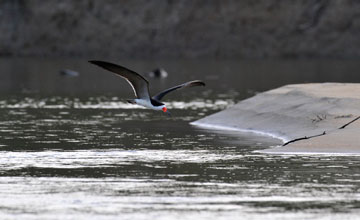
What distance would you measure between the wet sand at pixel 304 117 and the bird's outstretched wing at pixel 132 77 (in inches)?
103

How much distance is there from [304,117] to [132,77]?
6366 millimetres

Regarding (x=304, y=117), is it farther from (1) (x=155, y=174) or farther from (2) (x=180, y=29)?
(2) (x=180, y=29)

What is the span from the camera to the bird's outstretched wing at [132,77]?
1897 centimetres

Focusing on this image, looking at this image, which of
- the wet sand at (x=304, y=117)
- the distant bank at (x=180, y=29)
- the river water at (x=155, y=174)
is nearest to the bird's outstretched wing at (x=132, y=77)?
the river water at (x=155, y=174)

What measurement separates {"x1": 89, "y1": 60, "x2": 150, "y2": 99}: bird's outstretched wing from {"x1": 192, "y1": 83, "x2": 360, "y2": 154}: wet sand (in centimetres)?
261

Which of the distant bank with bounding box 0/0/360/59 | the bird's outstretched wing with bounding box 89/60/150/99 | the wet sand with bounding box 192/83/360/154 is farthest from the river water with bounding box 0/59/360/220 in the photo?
the distant bank with bounding box 0/0/360/59

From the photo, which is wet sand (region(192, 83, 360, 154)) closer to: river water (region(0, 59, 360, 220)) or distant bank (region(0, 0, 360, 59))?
river water (region(0, 59, 360, 220))

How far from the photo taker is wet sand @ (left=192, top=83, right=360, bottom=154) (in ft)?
67.8

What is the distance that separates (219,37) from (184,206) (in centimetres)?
9880

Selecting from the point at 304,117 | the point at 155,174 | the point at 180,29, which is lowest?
the point at 155,174

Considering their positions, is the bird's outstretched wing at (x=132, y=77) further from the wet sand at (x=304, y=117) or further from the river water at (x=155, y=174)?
the wet sand at (x=304, y=117)

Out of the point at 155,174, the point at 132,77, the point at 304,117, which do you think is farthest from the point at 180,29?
the point at 155,174

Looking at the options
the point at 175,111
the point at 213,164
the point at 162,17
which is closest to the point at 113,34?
the point at 162,17

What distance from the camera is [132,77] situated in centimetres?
1964
